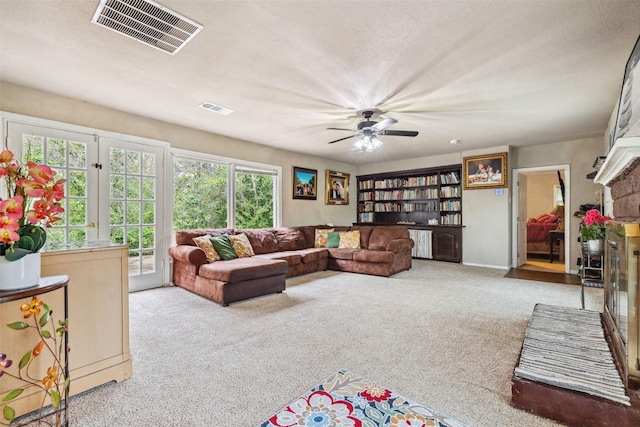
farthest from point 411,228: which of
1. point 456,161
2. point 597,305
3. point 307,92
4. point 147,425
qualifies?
point 147,425

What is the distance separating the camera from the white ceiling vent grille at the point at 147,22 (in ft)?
6.15

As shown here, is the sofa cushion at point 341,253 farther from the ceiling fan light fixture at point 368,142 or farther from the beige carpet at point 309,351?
the ceiling fan light fixture at point 368,142

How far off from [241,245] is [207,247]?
1.80ft

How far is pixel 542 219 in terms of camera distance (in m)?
8.07

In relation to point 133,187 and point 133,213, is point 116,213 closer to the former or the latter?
point 133,213

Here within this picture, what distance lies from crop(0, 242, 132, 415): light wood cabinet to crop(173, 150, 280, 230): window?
9.20ft

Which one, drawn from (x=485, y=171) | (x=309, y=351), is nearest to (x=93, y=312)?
(x=309, y=351)

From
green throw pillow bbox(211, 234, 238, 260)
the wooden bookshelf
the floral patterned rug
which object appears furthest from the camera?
the wooden bookshelf

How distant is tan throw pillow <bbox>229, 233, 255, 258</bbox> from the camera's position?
4.45m

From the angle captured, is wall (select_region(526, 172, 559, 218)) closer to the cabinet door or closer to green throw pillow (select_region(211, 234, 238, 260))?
the cabinet door

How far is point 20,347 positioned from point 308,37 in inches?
102

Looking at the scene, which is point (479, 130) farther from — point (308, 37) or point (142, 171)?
point (142, 171)

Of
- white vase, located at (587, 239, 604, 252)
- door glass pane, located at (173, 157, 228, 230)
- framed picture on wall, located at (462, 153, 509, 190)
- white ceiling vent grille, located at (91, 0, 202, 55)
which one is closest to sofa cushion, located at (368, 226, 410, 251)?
framed picture on wall, located at (462, 153, 509, 190)

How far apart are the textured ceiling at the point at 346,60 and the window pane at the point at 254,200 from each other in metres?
1.64
